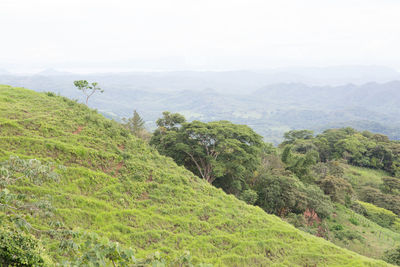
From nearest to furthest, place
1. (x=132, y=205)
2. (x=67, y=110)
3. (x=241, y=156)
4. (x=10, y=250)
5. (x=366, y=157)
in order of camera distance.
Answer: (x=10, y=250) → (x=132, y=205) → (x=67, y=110) → (x=241, y=156) → (x=366, y=157)

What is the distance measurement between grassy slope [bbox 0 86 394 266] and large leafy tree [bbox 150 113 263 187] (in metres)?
6.28

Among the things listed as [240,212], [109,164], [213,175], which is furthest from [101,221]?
[213,175]

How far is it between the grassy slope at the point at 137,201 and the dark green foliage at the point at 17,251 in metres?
3.13

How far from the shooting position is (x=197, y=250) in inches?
360

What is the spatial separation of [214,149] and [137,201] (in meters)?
10.6

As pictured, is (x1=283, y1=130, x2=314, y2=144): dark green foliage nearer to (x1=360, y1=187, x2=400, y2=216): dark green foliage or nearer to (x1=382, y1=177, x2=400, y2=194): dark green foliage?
(x1=382, y1=177, x2=400, y2=194): dark green foliage

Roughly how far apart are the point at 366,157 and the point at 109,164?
54.0 m

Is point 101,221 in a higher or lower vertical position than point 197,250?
higher

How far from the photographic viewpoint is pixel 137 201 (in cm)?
1049

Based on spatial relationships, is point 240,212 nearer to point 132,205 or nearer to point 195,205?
point 195,205

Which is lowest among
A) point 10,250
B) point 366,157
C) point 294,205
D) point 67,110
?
point 366,157

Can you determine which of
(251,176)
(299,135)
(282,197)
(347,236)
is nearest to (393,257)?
(347,236)

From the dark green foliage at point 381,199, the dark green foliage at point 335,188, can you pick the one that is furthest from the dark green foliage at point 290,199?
the dark green foliage at point 381,199

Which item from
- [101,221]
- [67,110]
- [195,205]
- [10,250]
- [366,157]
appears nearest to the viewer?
[10,250]
